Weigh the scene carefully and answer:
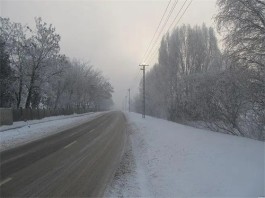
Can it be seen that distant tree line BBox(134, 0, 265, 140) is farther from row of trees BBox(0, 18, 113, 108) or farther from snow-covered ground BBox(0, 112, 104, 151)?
row of trees BBox(0, 18, 113, 108)

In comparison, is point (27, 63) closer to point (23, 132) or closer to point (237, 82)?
point (23, 132)

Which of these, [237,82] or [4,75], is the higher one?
[4,75]

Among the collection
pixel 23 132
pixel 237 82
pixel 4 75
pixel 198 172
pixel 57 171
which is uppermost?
pixel 4 75

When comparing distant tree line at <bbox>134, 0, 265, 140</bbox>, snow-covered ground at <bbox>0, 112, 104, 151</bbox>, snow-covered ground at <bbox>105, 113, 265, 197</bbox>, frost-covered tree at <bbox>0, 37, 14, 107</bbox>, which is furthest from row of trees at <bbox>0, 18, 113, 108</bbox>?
snow-covered ground at <bbox>105, 113, 265, 197</bbox>

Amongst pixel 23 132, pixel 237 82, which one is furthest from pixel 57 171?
pixel 23 132

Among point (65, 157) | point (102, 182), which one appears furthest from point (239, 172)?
point (65, 157)

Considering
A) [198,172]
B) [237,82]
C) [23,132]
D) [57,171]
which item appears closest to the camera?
[198,172]

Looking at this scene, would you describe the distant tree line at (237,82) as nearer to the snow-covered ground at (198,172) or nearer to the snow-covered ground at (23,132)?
the snow-covered ground at (198,172)

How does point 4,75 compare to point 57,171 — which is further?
point 4,75

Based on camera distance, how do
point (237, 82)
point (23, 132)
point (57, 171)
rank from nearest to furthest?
point (57, 171) < point (237, 82) < point (23, 132)

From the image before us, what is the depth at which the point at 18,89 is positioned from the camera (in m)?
47.0

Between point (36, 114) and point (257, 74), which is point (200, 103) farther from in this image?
point (36, 114)

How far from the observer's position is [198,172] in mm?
9953

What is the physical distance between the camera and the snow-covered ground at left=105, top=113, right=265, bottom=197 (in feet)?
27.1
